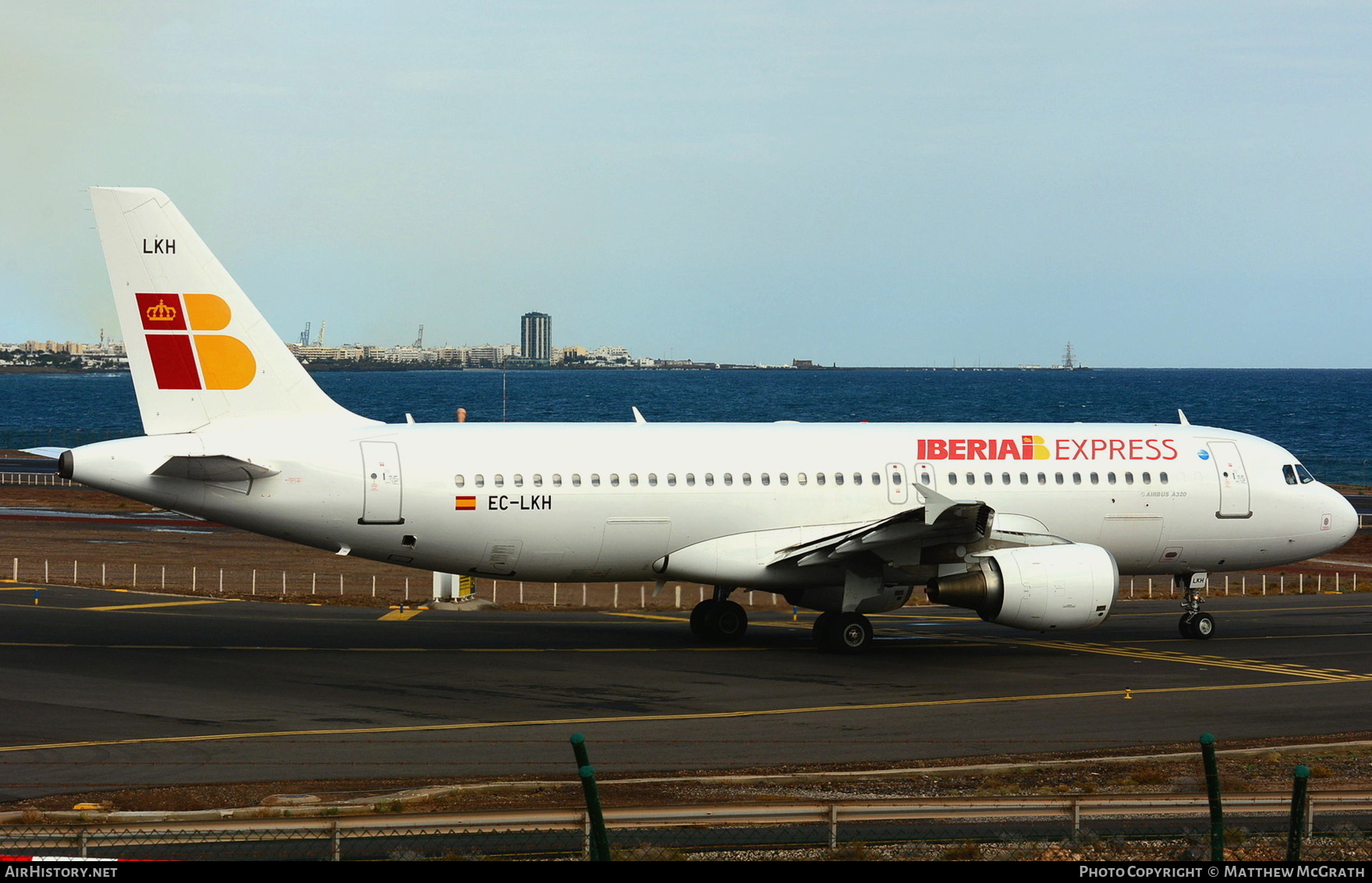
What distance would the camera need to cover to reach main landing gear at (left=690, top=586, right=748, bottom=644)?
104 ft

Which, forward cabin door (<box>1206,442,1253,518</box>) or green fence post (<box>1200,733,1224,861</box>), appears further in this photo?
forward cabin door (<box>1206,442,1253,518</box>)

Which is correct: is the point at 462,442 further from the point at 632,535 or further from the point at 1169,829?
the point at 1169,829

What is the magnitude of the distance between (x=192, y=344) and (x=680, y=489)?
10.2 metres

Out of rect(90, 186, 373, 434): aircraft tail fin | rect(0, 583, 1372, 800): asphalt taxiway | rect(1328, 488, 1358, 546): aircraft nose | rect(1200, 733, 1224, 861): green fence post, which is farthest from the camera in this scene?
rect(1328, 488, 1358, 546): aircraft nose

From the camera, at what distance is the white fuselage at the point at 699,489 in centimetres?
2766

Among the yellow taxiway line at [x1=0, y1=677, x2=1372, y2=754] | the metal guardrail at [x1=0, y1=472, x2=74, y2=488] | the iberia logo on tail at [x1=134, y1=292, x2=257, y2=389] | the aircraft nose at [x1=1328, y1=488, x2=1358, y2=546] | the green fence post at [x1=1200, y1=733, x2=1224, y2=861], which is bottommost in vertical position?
the yellow taxiway line at [x1=0, y1=677, x2=1372, y2=754]

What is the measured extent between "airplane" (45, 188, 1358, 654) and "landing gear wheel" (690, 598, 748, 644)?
0.18 feet

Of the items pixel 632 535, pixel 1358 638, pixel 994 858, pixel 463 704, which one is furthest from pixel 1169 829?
pixel 1358 638

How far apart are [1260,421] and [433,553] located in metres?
155

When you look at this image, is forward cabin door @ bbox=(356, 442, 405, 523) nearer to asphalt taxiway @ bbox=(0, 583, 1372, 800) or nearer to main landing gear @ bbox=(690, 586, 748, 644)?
asphalt taxiway @ bbox=(0, 583, 1372, 800)

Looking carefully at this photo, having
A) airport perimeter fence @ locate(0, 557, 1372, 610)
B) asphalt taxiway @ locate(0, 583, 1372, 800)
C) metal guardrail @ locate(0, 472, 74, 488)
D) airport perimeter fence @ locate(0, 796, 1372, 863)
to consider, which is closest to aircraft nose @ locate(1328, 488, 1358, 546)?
asphalt taxiway @ locate(0, 583, 1372, 800)

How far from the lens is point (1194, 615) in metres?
32.7

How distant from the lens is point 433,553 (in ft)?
93.4

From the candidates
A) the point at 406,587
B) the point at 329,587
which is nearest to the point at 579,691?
the point at 406,587
